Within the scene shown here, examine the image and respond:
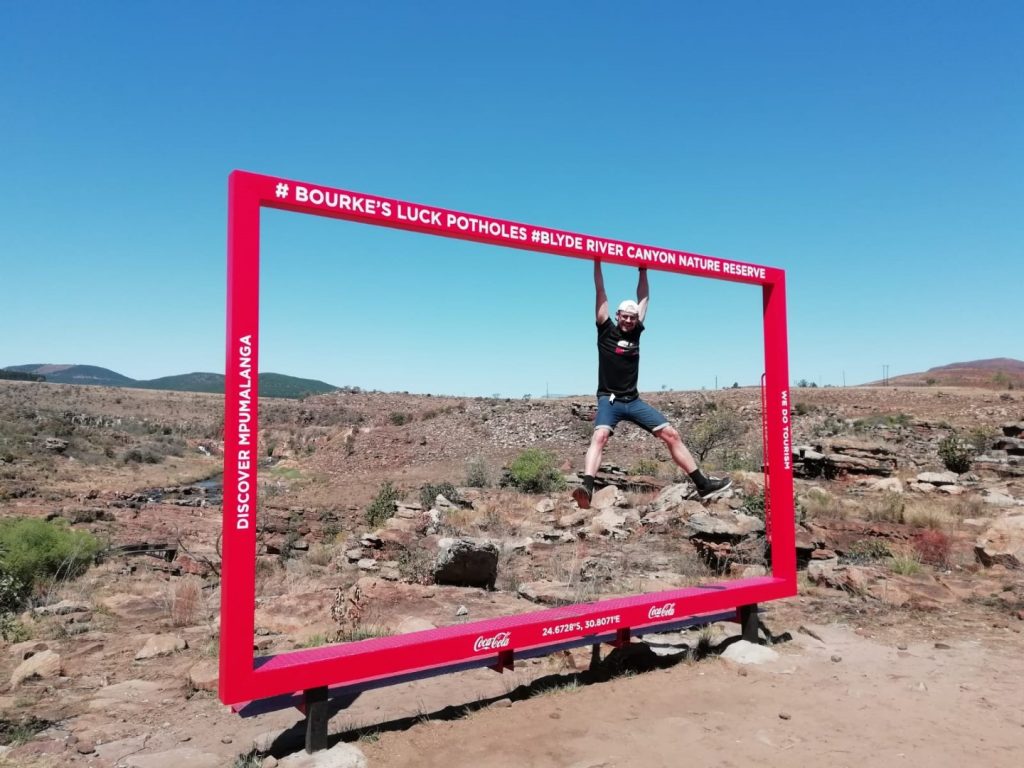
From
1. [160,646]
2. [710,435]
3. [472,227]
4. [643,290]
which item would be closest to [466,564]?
[160,646]

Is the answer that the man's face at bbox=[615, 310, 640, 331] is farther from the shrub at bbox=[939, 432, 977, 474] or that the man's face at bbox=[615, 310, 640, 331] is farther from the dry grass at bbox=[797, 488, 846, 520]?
the shrub at bbox=[939, 432, 977, 474]

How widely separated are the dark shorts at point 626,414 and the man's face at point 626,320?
61 centimetres

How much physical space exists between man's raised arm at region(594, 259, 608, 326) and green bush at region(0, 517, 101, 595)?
8.62 metres

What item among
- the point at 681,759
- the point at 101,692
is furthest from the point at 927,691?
the point at 101,692

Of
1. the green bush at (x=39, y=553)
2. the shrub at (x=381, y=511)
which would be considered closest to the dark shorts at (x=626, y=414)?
the green bush at (x=39, y=553)

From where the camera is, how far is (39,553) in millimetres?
10539

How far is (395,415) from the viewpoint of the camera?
154ft

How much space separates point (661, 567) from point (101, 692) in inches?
293

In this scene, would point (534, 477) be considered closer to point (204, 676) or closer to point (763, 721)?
point (204, 676)

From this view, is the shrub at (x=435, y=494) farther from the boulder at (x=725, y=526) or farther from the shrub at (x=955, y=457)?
the shrub at (x=955, y=457)

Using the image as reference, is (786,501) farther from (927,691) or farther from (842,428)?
(842,428)

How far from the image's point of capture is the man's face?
19.7ft

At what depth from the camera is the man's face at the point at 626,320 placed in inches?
236

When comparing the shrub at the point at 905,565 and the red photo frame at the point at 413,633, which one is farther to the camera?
the shrub at the point at 905,565
